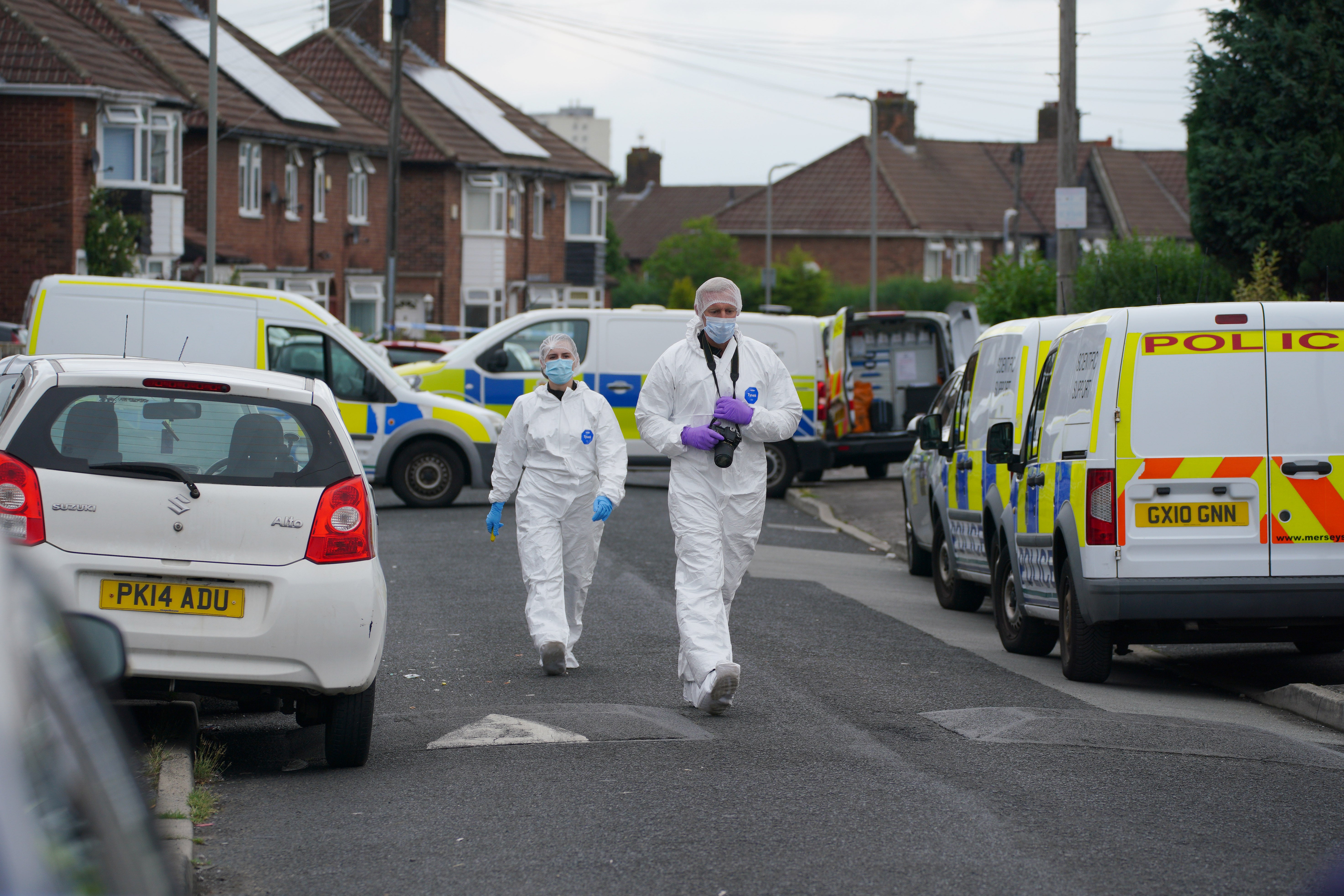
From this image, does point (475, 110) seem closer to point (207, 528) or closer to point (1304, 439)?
point (1304, 439)

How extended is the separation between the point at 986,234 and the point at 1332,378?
71.5m

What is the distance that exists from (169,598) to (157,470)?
1.56ft

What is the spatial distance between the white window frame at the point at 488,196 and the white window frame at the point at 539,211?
291cm

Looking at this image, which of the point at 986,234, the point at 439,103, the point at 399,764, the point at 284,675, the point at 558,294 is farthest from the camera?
the point at 986,234

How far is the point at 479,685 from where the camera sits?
8703 mm

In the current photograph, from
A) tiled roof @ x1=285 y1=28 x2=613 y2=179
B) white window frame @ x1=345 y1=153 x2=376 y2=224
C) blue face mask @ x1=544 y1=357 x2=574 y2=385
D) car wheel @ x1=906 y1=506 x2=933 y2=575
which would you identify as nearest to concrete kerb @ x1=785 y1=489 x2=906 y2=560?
car wheel @ x1=906 y1=506 x2=933 y2=575

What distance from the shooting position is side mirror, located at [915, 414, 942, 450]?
520 inches

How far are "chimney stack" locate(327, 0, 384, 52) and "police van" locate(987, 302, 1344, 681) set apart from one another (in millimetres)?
51993

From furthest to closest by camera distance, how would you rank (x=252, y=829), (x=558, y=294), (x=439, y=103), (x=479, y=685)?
(x=558, y=294), (x=439, y=103), (x=479, y=685), (x=252, y=829)

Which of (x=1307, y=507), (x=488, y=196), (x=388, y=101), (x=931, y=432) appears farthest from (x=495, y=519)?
(x=388, y=101)

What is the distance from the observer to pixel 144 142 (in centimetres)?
3775

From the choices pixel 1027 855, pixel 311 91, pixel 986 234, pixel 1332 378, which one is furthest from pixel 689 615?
pixel 986 234

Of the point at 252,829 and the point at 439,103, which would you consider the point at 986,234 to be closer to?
the point at 439,103

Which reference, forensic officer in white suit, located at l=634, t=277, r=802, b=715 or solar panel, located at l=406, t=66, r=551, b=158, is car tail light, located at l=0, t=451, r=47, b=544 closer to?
forensic officer in white suit, located at l=634, t=277, r=802, b=715
